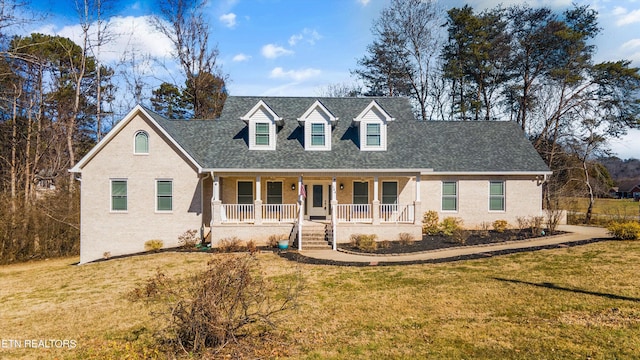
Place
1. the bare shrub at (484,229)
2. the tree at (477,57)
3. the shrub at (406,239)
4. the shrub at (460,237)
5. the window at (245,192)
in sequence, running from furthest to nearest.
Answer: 1. the tree at (477,57)
2. the window at (245,192)
3. the bare shrub at (484,229)
4. the shrub at (406,239)
5. the shrub at (460,237)

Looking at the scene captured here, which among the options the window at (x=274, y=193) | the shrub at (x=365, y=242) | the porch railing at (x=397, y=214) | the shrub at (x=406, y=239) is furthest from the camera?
the window at (x=274, y=193)

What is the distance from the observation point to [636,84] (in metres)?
24.5

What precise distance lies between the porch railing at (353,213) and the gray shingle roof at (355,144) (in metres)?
2.15

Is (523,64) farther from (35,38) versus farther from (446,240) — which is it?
(35,38)

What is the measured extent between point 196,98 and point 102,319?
2470 centimetres

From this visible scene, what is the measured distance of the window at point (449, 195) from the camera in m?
18.9

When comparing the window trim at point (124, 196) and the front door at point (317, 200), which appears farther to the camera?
the front door at point (317, 200)

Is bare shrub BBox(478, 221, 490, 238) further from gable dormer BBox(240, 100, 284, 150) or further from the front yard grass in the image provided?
gable dormer BBox(240, 100, 284, 150)

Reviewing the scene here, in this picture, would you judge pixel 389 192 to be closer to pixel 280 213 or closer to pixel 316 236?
pixel 316 236

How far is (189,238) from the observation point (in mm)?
16391

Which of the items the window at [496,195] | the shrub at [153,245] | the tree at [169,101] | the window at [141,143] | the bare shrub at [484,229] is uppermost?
the tree at [169,101]

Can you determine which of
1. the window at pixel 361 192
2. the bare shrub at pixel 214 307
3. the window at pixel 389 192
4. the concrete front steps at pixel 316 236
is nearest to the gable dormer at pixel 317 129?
the window at pixel 361 192

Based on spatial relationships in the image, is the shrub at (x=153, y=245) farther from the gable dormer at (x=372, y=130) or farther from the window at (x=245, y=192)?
the gable dormer at (x=372, y=130)

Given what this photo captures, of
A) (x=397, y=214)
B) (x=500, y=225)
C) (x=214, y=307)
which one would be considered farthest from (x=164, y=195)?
(x=500, y=225)
